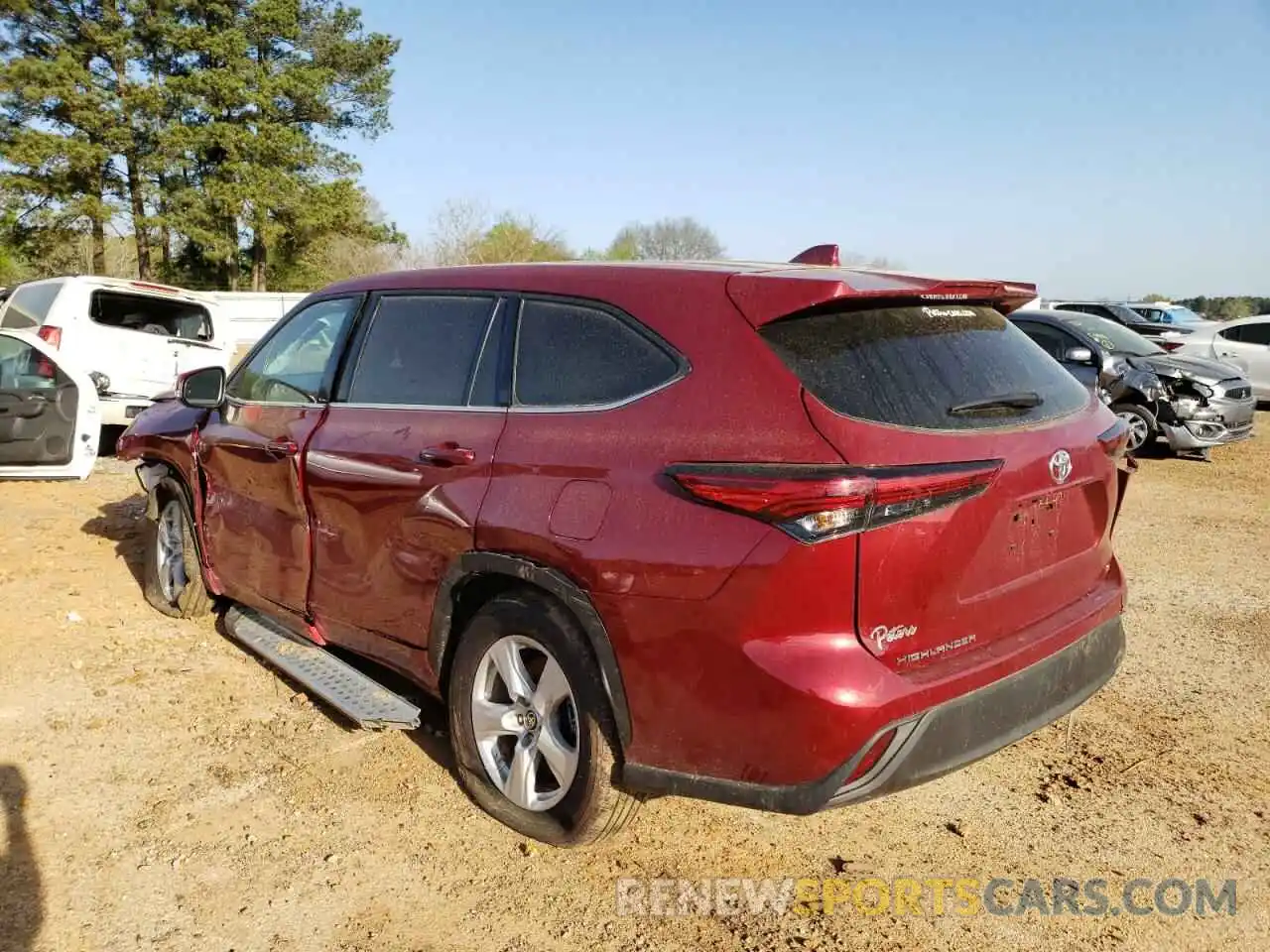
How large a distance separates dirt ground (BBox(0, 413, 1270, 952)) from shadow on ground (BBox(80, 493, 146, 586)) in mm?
1679

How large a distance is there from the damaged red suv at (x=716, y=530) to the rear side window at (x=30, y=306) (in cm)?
807

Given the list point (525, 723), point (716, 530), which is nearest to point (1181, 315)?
point (525, 723)

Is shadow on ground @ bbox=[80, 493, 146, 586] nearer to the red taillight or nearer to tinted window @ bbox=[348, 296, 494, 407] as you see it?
tinted window @ bbox=[348, 296, 494, 407]

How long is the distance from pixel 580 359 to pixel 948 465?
113cm

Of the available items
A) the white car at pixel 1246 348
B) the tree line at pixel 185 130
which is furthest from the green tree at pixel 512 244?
the white car at pixel 1246 348

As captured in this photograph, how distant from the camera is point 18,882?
9.36 ft

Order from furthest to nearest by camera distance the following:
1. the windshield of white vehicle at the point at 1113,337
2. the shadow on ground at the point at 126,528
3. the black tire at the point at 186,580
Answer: the windshield of white vehicle at the point at 1113,337 → the shadow on ground at the point at 126,528 → the black tire at the point at 186,580

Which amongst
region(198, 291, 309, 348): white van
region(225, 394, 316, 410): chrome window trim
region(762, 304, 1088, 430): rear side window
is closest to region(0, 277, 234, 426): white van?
region(225, 394, 316, 410): chrome window trim

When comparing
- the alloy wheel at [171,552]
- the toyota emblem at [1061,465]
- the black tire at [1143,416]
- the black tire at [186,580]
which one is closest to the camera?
the toyota emblem at [1061,465]

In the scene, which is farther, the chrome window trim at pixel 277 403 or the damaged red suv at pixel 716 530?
the chrome window trim at pixel 277 403

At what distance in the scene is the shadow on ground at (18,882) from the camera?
261 cm

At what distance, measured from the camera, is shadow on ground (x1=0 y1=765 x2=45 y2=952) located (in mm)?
2611

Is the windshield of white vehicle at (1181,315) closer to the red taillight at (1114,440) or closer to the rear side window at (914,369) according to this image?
the red taillight at (1114,440)

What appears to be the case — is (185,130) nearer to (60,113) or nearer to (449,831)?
(60,113)
